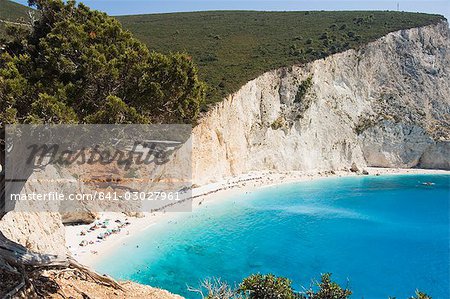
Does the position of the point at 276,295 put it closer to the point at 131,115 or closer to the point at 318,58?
the point at 131,115

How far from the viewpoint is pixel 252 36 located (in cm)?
7681

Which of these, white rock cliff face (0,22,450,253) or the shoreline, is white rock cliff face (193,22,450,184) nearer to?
white rock cliff face (0,22,450,253)

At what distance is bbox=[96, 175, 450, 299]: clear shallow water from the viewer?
21.1m

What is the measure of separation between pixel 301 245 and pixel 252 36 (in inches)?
2332

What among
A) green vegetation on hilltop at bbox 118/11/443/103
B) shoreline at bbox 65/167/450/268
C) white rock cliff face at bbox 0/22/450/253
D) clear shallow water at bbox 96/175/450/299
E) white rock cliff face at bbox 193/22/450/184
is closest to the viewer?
clear shallow water at bbox 96/175/450/299

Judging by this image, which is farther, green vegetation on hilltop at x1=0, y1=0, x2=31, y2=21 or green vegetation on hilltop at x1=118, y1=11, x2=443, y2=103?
green vegetation on hilltop at x1=0, y1=0, x2=31, y2=21

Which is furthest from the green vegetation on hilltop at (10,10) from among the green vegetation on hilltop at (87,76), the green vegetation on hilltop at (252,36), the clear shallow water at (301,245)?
the green vegetation on hilltop at (87,76)

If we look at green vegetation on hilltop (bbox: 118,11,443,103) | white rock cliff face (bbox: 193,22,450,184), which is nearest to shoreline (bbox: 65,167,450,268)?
white rock cliff face (bbox: 193,22,450,184)

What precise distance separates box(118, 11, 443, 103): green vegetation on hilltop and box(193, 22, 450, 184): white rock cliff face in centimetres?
244

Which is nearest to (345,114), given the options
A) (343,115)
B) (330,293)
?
(343,115)

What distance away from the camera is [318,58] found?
207ft

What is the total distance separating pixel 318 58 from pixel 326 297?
188 ft

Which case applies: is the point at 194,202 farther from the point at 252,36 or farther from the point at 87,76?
the point at 252,36

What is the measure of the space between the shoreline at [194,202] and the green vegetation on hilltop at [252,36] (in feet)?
38.5
